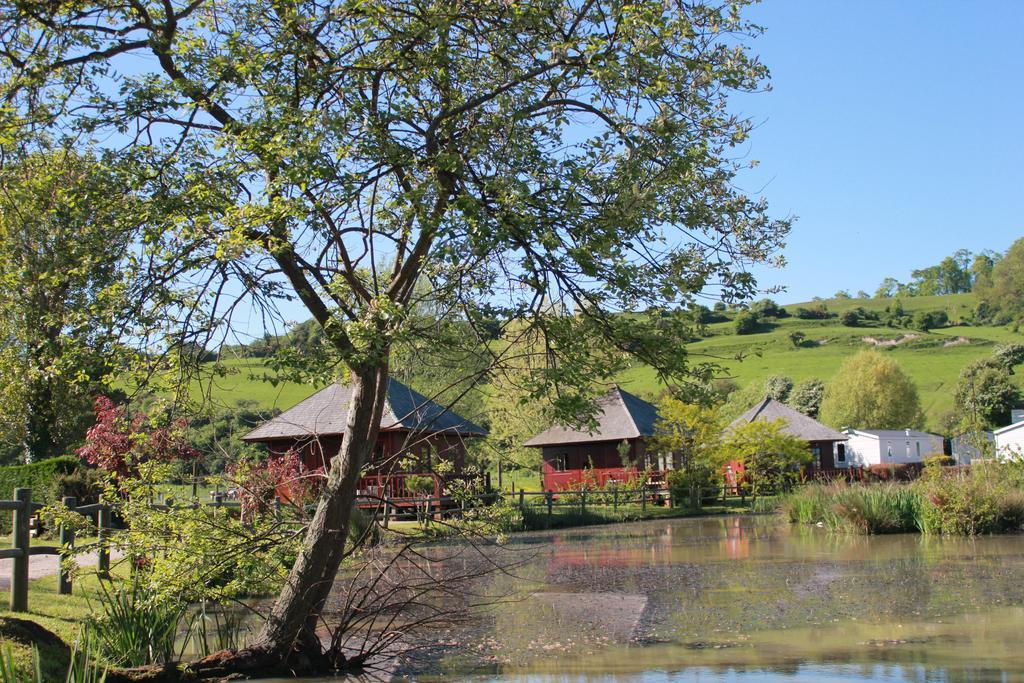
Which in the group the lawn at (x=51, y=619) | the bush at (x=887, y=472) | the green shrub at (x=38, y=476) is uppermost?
the green shrub at (x=38, y=476)

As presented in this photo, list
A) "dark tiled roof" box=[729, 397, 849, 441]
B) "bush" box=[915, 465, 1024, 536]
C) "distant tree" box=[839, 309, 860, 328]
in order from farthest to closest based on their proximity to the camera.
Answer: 1. "distant tree" box=[839, 309, 860, 328]
2. "dark tiled roof" box=[729, 397, 849, 441]
3. "bush" box=[915, 465, 1024, 536]

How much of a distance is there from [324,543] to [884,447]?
5855 centimetres

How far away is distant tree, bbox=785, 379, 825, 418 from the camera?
7931 centimetres

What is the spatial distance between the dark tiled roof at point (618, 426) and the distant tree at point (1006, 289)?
7719 centimetres

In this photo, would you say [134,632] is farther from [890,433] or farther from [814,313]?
[814,313]

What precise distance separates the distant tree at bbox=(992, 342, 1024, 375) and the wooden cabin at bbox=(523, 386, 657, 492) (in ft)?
171

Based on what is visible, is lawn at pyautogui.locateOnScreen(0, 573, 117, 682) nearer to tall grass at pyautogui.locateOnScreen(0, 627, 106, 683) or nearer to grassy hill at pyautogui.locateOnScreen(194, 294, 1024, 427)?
tall grass at pyautogui.locateOnScreen(0, 627, 106, 683)

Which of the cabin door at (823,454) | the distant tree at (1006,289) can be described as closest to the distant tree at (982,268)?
the distant tree at (1006,289)

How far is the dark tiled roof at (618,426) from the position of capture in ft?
137

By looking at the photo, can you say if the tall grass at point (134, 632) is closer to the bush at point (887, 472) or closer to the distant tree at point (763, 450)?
the distant tree at point (763, 450)

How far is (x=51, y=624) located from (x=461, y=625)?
15.6 ft

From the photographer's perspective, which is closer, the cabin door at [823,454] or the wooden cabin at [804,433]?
the wooden cabin at [804,433]

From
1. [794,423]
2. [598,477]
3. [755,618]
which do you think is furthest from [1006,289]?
[755,618]

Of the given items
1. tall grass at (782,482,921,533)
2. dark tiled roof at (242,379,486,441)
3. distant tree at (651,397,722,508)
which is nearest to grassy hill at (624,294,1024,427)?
distant tree at (651,397,722,508)
